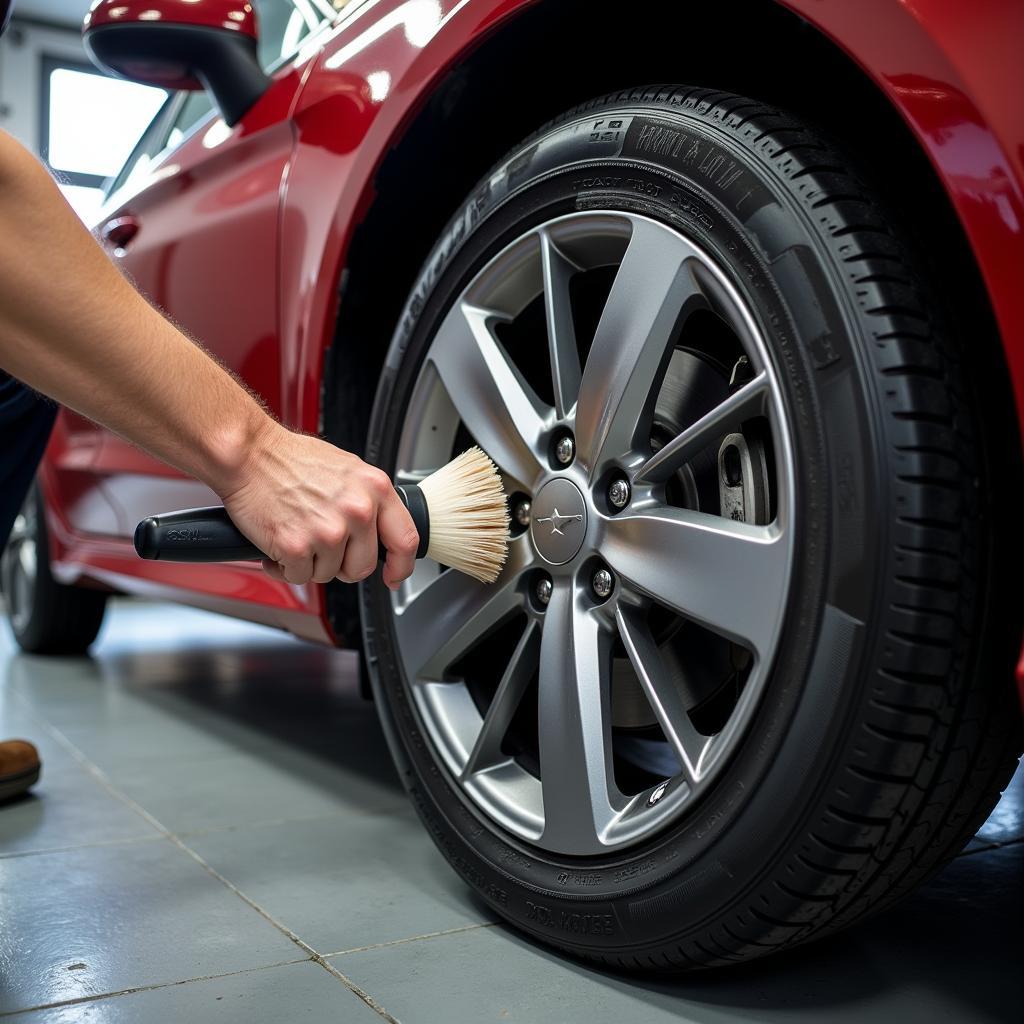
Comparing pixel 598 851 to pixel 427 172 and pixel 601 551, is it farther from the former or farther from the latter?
pixel 427 172

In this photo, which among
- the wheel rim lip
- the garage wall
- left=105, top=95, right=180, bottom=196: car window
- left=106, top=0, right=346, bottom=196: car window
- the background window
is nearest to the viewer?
the wheel rim lip

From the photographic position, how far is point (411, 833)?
56.2 inches

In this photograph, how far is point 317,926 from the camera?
3.63 feet

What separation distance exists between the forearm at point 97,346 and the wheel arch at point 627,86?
53cm

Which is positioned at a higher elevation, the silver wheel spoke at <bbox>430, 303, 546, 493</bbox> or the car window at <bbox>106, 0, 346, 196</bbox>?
the car window at <bbox>106, 0, 346, 196</bbox>

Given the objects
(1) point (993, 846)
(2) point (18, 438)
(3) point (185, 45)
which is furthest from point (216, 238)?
(1) point (993, 846)

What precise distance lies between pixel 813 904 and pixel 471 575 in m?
0.48

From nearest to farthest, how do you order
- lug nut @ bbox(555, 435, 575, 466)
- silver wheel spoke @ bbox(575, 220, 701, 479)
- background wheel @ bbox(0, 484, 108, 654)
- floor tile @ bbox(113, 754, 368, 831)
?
silver wheel spoke @ bbox(575, 220, 701, 479) < lug nut @ bbox(555, 435, 575, 466) < floor tile @ bbox(113, 754, 368, 831) < background wheel @ bbox(0, 484, 108, 654)

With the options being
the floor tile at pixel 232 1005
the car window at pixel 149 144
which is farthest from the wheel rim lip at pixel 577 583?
the car window at pixel 149 144

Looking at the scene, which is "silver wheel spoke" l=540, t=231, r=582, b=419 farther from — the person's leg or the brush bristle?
the person's leg

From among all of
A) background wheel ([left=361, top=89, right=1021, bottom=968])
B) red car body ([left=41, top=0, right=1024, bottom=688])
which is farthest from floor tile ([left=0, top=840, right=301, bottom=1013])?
red car body ([left=41, top=0, right=1024, bottom=688])

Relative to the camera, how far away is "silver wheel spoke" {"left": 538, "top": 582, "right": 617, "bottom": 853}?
0.97 metres

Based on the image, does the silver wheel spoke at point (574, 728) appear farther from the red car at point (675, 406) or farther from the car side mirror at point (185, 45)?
the car side mirror at point (185, 45)

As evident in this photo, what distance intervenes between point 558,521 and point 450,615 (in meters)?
0.21
